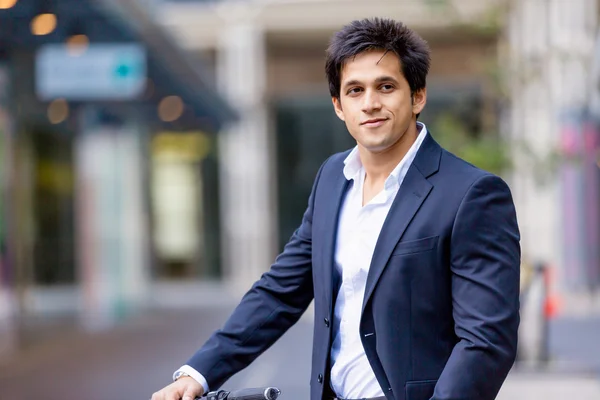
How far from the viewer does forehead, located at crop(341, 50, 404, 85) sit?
234 cm

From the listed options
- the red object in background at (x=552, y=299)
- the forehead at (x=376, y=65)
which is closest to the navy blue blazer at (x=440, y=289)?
the forehead at (x=376, y=65)

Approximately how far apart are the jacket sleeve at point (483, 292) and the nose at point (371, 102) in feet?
0.95

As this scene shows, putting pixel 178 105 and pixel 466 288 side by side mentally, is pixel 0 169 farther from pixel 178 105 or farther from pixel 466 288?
pixel 466 288

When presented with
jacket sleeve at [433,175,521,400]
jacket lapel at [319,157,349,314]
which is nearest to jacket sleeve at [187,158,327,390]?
jacket lapel at [319,157,349,314]

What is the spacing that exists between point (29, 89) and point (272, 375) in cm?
640

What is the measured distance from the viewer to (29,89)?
14.0 meters

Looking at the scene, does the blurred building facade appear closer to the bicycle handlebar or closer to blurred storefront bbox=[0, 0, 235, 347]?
blurred storefront bbox=[0, 0, 235, 347]

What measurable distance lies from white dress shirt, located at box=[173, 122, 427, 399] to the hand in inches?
13.1

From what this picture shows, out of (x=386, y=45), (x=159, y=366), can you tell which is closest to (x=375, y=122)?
(x=386, y=45)

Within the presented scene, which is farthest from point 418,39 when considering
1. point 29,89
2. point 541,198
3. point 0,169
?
point 541,198

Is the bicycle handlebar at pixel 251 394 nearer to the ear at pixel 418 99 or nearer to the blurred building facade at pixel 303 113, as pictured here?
the ear at pixel 418 99

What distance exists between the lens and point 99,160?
54.2 ft

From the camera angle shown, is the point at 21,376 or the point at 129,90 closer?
the point at 21,376

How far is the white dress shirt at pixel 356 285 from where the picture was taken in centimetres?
239
